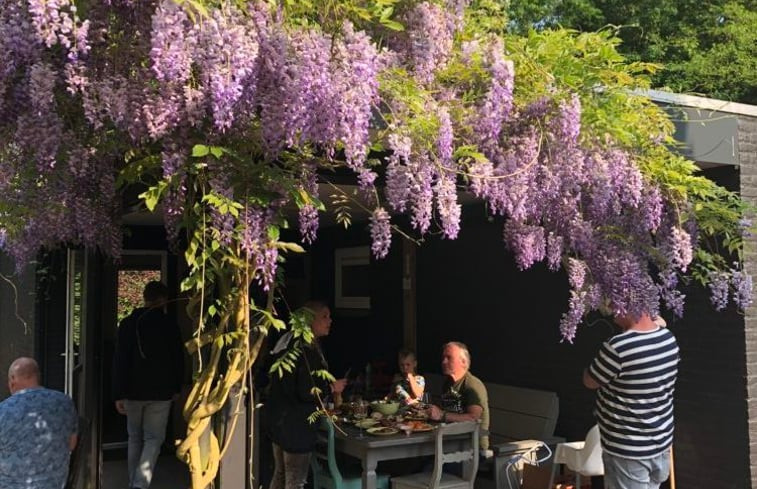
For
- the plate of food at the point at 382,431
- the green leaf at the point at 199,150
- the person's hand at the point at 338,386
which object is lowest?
the plate of food at the point at 382,431

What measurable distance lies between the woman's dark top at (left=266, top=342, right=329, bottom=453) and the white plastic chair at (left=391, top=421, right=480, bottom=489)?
0.70 meters

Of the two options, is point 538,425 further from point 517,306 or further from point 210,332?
point 210,332

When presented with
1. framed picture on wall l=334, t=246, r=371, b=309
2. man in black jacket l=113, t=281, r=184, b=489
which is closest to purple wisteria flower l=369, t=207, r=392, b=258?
man in black jacket l=113, t=281, r=184, b=489

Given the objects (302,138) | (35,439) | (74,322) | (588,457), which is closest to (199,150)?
(302,138)

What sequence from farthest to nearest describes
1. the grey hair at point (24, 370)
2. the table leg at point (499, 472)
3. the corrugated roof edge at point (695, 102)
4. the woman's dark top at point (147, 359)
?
the table leg at point (499, 472) < the woman's dark top at point (147, 359) < the corrugated roof edge at point (695, 102) < the grey hair at point (24, 370)

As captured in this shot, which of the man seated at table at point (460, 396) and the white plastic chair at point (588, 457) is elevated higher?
the man seated at table at point (460, 396)

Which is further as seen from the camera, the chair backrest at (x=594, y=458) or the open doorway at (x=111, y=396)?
the open doorway at (x=111, y=396)

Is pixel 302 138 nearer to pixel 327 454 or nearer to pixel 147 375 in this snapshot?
pixel 327 454

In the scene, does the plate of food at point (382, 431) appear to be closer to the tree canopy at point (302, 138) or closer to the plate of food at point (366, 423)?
the plate of food at point (366, 423)

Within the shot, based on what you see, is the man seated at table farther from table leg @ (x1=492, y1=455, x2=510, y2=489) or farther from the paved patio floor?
the paved patio floor

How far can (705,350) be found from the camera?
4.59 m

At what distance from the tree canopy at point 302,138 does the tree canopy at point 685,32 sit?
8897 mm

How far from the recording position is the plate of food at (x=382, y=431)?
4.47 metres

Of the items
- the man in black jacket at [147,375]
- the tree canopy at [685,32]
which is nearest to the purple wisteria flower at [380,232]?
the man in black jacket at [147,375]
